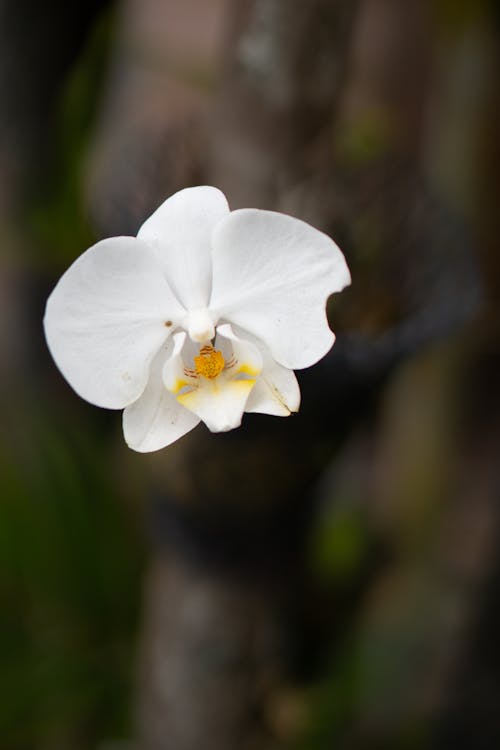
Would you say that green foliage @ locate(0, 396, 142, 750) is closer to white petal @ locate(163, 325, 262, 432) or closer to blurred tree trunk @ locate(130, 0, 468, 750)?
blurred tree trunk @ locate(130, 0, 468, 750)

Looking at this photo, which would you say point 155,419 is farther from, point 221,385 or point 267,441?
point 267,441

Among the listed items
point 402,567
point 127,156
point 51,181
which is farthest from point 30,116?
point 402,567

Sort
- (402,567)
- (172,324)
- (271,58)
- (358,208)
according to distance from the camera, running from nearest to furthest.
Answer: (172,324) → (271,58) → (358,208) → (402,567)

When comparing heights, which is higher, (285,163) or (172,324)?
(285,163)

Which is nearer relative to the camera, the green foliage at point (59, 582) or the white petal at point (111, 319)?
the white petal at point (111, 319)

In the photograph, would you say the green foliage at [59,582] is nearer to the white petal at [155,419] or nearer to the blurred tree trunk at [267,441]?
the blurred tree trunk at [267,441]

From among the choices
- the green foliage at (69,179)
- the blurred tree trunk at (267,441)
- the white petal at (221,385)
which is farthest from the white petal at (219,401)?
the green foliage at (69,179)

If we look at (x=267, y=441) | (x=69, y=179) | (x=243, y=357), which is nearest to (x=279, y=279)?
(x=243, y=357)

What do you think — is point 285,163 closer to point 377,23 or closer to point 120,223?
point 120,223
